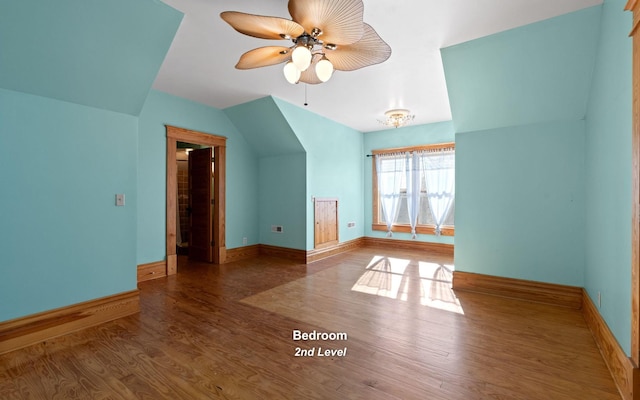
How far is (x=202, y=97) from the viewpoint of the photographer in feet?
14.3

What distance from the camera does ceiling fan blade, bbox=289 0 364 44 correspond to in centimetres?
164

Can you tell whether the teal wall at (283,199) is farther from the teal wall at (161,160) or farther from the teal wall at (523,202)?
Answer: the teal wall at (523,202)

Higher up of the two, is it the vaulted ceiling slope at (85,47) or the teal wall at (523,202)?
the vaulted ceiling slope at (85,47)

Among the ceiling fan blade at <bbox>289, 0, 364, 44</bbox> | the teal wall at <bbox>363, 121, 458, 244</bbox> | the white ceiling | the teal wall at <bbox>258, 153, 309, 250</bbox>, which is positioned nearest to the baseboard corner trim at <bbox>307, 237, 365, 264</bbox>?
the teal wall at <bbox>258, 153, 309, 250</bbox>

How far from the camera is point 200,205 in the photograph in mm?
5223

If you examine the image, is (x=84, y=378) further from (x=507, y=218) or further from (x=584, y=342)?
(x=507, y=218)

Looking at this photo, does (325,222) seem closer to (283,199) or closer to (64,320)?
(283,199)

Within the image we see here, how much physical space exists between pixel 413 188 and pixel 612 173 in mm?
4060

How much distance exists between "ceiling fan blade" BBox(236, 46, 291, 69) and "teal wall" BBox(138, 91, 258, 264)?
7.70 ft

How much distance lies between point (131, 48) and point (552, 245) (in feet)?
15.0

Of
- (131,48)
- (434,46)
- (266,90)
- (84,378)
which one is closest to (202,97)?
(266,90)

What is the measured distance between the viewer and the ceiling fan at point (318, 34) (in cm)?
170

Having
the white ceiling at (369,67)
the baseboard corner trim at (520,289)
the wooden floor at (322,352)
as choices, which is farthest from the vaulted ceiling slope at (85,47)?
the baseboard corner trim at (520,289)

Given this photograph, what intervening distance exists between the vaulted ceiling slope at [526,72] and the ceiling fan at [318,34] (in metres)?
1.29
